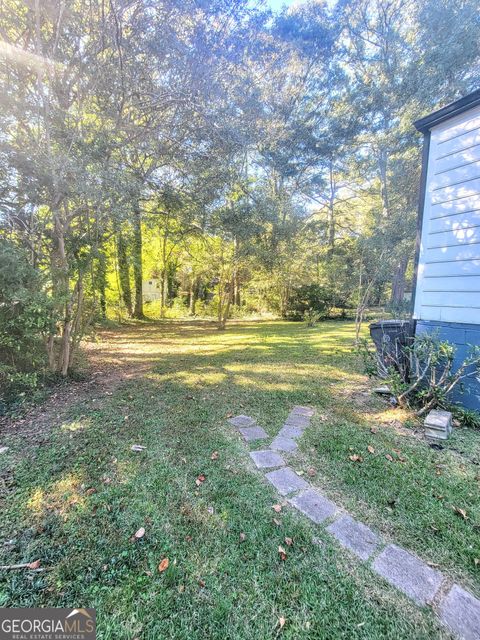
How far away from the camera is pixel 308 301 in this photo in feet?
45.3

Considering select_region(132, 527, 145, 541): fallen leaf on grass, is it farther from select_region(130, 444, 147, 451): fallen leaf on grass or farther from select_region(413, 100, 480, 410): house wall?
select_region(413, 100, 480, 410): house wall

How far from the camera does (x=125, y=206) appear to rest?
419 cm

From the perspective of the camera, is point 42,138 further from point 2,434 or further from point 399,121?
point 399,121

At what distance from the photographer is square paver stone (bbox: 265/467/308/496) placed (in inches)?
81.7

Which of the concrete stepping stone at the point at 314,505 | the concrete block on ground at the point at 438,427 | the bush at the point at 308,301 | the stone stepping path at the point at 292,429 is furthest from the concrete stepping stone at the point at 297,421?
the bush at the point at 308,301

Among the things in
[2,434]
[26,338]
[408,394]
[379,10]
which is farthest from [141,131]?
[379,10]

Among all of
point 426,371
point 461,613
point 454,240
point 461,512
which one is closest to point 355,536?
point 461,613

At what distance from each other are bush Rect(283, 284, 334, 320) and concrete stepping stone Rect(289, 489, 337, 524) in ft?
38.7

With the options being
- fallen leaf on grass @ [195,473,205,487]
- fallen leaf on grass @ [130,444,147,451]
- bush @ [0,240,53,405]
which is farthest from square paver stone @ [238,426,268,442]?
bush @ [0,240,53,405]

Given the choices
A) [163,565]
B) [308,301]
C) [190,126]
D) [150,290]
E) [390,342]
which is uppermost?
[190,126]

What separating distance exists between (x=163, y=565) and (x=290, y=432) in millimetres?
1696

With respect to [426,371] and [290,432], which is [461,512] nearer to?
[290,432]

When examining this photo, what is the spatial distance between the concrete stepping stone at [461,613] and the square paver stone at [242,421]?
6.36ft

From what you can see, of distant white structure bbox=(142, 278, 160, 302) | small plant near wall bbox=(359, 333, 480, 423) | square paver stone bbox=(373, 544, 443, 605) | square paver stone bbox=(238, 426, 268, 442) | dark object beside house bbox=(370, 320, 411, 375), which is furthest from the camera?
distant white structure bbox=(142, 278, 160, 302)
